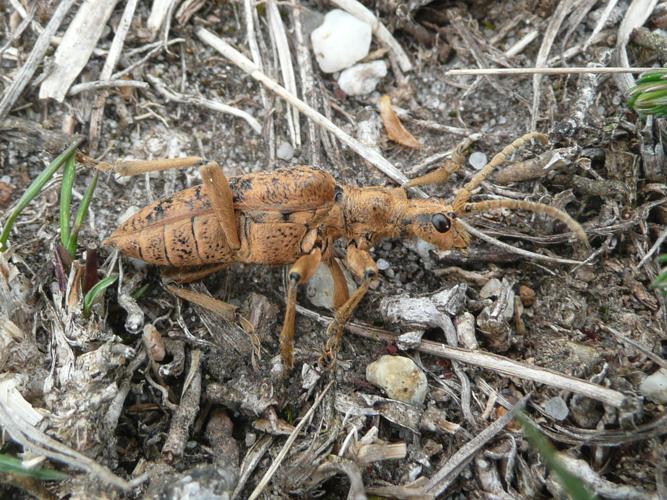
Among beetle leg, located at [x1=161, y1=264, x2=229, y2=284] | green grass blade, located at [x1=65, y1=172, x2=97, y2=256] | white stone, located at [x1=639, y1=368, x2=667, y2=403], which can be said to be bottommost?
white stone, located at [x1=639, y1=368, x2=667, y2=403]

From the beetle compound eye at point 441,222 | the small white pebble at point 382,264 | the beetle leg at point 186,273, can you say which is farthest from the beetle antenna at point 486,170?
the beetle leg at point 186,273

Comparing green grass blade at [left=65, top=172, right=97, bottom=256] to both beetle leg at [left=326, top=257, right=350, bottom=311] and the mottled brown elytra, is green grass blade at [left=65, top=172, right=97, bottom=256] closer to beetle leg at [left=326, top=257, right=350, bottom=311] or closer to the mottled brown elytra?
the mottled brown elytra

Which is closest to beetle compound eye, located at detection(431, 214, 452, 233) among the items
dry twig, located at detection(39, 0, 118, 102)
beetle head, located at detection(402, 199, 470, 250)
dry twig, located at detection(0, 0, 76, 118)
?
beetle head, located at detection(402, 199, 470, 250)

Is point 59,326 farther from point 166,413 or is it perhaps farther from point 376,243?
point 376,243

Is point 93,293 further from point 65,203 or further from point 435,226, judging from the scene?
point 435,226

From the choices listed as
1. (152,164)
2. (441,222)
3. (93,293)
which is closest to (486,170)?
(441,222)

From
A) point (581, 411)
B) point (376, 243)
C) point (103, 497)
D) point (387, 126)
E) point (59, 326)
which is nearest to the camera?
point (103, 497)

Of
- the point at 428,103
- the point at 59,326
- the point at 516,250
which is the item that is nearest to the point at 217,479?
the point at 59,326
